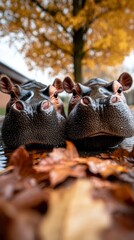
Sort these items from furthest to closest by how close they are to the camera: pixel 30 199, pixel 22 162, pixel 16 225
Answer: pixel 22 162 < pixel 30 199 < pixel 16 225

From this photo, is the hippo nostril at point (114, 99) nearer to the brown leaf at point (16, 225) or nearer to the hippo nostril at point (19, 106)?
the hippo nostril at point (19, 106)

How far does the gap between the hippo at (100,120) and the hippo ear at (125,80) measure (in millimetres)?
212

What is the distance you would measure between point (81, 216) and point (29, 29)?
925 centimetres

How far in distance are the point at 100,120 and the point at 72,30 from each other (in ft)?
26.4

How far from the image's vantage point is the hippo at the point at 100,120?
167 cm

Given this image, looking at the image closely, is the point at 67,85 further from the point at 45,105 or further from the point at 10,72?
the point at 10,72

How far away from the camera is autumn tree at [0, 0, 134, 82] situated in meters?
8.68

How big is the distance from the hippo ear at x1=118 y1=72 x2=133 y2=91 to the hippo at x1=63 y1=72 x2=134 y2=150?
21cm

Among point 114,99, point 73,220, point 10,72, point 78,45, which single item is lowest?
point 73,220

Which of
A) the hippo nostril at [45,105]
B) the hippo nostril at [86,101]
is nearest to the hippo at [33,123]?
the hippo nostril at [45,105]

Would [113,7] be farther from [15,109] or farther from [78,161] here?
[78,161]

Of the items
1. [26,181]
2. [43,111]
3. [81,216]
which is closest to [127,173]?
[26,181]

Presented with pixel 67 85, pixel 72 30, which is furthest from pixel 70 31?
pixel 67 85

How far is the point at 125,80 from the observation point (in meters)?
2.09
